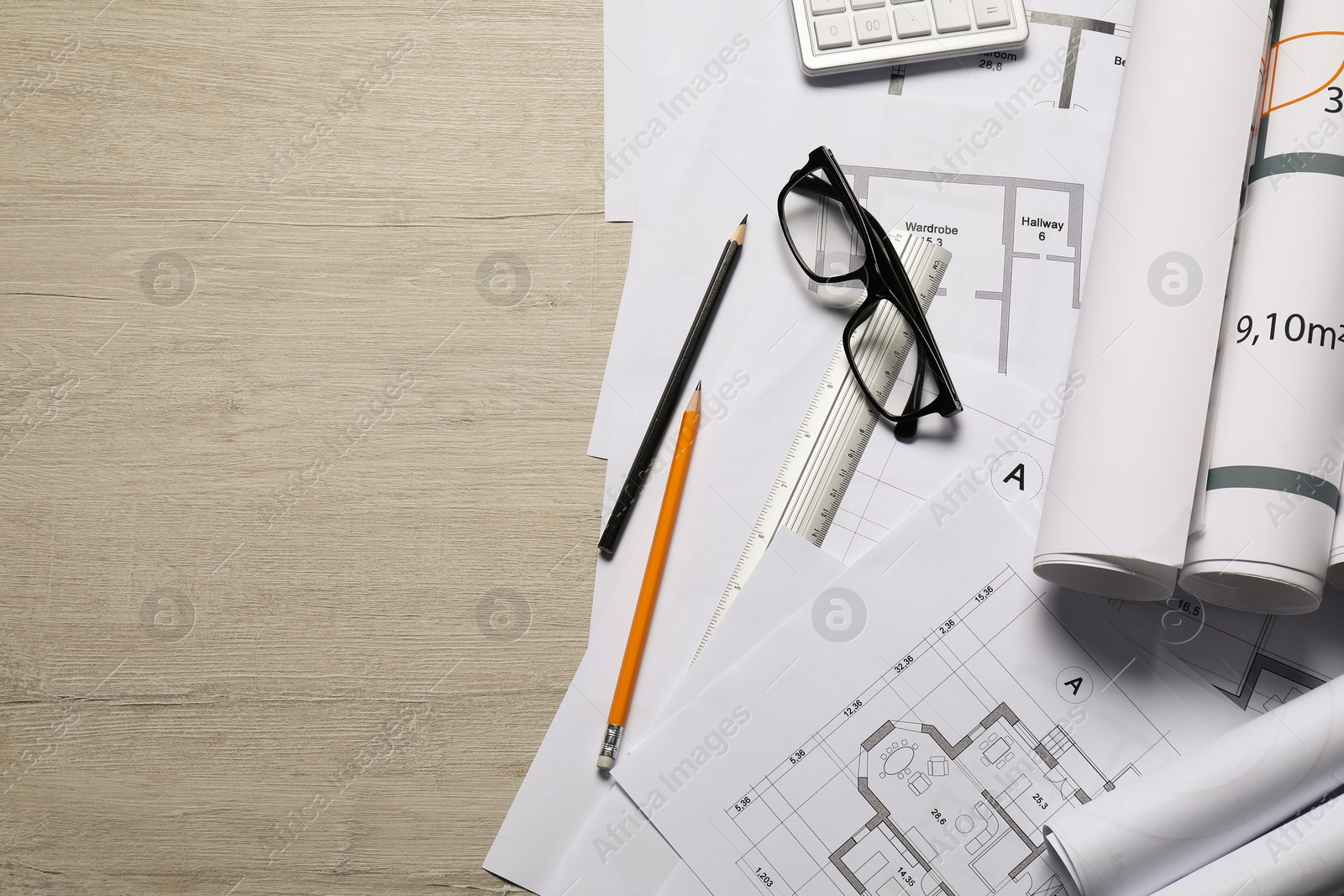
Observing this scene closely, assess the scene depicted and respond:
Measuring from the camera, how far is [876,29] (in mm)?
643

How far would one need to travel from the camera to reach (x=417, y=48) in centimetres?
65

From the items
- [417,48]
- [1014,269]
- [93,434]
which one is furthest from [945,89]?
[93,434]

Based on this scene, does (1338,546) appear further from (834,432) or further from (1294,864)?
(834,432)

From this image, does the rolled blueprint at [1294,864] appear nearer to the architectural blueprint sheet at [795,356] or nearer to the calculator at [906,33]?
the architectural blueprint sheet at [795,356]

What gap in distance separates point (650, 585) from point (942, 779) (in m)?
0.24

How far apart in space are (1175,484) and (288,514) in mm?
587

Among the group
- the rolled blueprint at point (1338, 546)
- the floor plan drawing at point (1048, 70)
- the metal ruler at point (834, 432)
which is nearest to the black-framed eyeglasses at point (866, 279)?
the metal ruler at point (834, 432)

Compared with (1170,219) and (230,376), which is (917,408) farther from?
(230,376)

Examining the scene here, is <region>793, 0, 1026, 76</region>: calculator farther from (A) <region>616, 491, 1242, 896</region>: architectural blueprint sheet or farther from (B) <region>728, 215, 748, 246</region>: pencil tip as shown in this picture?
(A) <region>616, 491, 1242, 896</region>: architectural blueprint sheet

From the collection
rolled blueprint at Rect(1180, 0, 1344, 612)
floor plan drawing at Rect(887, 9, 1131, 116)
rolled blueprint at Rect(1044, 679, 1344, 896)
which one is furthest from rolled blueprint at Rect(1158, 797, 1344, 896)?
floor plan drawing at Rect(887, 9, 1131, 116)

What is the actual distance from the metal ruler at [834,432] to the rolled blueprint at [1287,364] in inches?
7.8

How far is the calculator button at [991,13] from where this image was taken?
2.10 feet

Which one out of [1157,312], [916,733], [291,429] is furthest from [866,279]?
[291,429]

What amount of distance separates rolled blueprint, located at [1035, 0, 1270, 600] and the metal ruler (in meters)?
0.12
